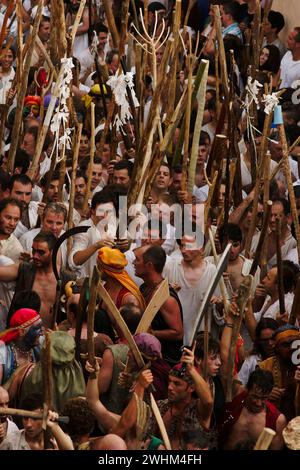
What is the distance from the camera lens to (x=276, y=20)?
691 inches

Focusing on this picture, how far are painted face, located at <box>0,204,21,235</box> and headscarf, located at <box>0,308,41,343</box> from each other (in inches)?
57.2

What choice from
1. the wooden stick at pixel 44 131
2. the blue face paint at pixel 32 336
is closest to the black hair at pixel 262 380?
the blue face paint at pixel 32 336

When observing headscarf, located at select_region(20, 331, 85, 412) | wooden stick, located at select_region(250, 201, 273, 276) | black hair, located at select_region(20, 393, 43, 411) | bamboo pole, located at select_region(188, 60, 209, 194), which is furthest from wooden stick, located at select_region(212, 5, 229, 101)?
black hair, located at select_region(20, 393, 43, 411)

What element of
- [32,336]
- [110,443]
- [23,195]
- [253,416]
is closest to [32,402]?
Answer: [110,443]

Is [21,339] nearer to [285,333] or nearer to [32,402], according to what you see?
[32,402]

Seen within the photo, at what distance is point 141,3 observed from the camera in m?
17.8

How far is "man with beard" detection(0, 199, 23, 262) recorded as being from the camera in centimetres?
1273

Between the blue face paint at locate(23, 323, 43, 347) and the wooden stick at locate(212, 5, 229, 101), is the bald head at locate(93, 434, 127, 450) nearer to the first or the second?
the blue face paint at locate(23, 323, 43, 347)

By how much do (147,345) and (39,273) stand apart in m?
1.55

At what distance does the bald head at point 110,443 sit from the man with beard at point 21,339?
129 cm

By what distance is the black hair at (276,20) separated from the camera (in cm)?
1752

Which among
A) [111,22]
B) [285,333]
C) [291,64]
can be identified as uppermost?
[111,22]

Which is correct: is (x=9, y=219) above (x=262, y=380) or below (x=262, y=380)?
above

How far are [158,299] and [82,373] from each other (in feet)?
1.84
